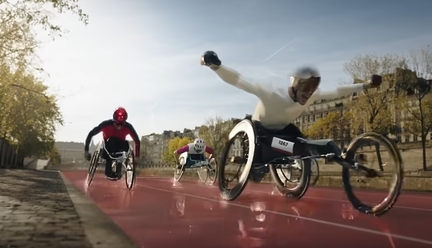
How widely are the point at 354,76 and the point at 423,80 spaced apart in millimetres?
6793

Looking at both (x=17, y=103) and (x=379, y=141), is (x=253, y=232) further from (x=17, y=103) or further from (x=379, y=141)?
(x=17, y=103)

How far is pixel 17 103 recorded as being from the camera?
37.5 meters

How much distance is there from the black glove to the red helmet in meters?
4.88

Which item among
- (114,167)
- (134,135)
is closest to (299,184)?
(134,135)

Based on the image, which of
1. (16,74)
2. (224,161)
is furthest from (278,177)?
(16,74)

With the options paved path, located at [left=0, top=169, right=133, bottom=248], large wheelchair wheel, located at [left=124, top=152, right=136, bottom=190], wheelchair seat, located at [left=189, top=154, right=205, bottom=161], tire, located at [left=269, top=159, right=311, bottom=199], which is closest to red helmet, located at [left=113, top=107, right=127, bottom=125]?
large wheelchair wheel, located at [left=124, top=152, right=136, bottom=190]

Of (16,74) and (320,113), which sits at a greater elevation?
(320,113)

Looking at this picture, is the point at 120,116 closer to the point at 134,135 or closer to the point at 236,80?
the point at 134,135

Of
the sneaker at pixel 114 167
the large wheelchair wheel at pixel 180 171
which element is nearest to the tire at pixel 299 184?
the sneaker at pixel 114 167

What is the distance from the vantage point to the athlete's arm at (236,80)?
507 centimetres

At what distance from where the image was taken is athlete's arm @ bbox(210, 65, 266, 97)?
5.07 metres

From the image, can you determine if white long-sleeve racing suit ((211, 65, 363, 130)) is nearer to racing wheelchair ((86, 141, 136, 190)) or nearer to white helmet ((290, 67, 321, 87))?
white helmet ((290, 67, 321, 87))

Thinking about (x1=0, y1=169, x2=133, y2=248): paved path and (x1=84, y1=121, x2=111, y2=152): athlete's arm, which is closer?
(x1=0, y1=169, x2=133, y2=248): paved path

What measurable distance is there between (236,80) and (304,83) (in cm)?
90
